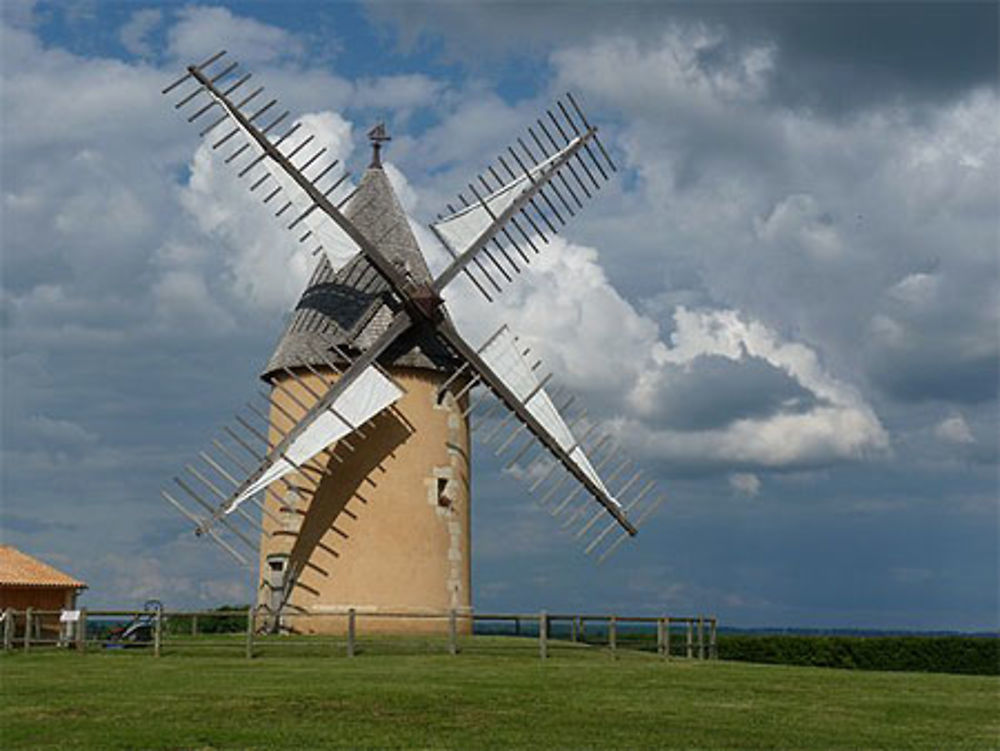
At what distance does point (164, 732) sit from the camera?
1205 cm

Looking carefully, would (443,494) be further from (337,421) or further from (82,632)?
(82,632)

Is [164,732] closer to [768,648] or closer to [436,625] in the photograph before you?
[436,625]

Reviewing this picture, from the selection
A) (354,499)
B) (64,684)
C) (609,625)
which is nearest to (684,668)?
(609,625)

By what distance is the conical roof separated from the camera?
1051 inches

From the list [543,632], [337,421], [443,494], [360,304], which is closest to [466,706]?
[543,632]

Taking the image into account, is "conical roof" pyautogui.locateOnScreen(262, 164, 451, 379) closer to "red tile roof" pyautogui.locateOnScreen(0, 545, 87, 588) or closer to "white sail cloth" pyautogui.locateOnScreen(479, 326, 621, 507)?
"white sail cloth" pyautogui.locateOnScreen(479, 326, 621, 507)

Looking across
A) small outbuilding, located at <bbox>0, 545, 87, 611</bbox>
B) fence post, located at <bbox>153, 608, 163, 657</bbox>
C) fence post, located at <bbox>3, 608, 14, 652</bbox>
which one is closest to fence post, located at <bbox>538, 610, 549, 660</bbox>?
fence post, located at <bbox>153, 608, 163, 657</bbox>

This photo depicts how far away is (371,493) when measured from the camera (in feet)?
85.4

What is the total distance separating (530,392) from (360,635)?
6518mm

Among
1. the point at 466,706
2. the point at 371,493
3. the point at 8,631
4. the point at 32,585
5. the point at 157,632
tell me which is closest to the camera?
the point at 466,706

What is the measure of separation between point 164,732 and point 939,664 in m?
24.1

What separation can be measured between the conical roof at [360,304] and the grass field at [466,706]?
7945mm

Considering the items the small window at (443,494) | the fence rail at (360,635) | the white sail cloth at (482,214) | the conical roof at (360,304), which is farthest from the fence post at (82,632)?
the white sail cloth at (482,214)

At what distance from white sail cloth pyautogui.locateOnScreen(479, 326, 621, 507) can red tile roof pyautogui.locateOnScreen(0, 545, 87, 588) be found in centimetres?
1312
